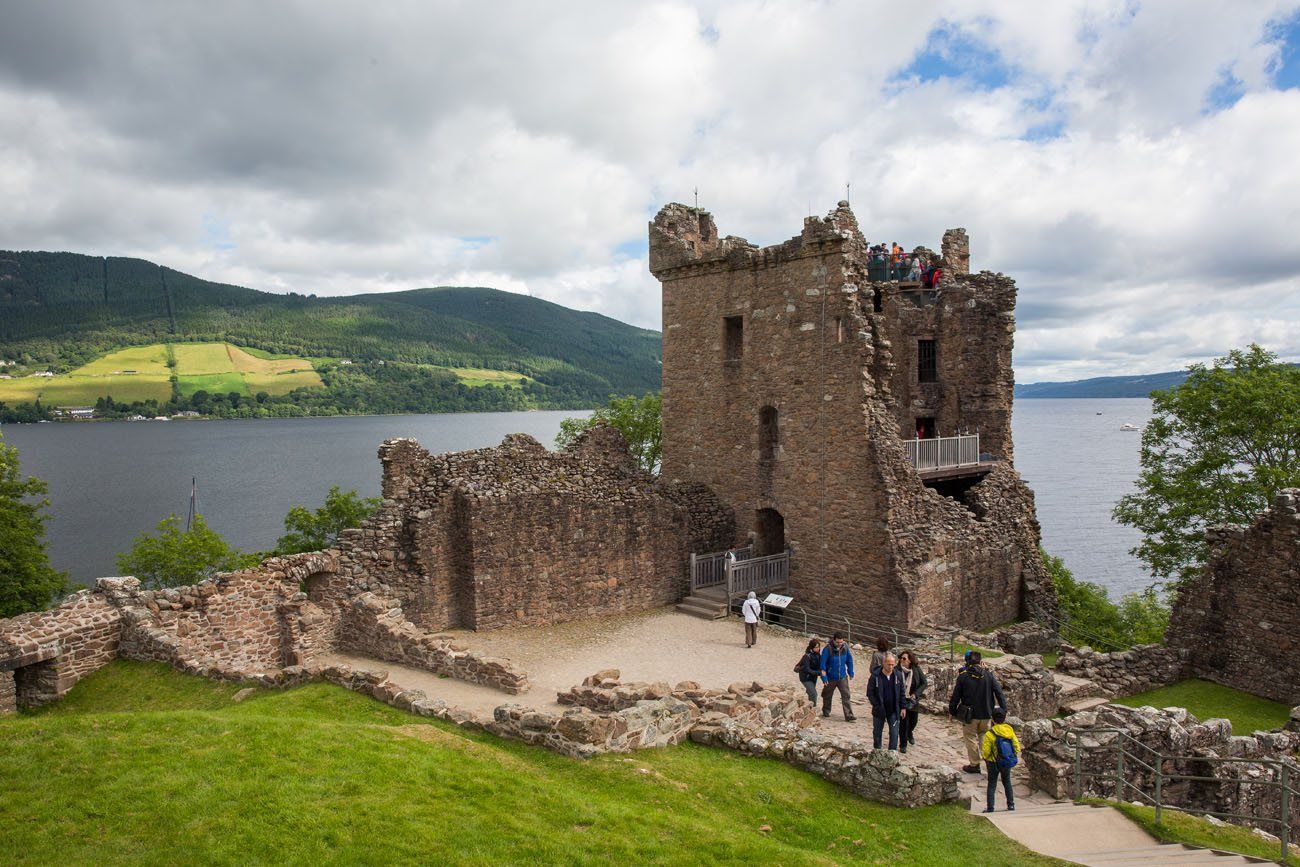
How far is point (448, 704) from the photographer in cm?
1456

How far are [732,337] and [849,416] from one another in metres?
5.21

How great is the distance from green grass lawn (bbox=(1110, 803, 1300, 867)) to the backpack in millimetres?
1473

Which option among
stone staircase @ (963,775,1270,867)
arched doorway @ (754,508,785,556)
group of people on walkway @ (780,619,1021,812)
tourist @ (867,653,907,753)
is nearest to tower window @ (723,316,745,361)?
arched doorway @ (754,508,785,556)

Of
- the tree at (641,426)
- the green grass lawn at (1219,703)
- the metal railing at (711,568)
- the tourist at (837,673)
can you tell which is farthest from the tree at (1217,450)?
the tree at (641,426)

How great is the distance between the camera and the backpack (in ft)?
35.5

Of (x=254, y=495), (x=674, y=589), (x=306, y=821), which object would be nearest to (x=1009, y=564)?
(x=674, y=589)

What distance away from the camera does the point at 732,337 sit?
26922 millimetres

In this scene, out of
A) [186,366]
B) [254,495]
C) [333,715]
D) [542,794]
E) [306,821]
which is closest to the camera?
[306,821]

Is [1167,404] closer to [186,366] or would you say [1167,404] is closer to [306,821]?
[306,821]

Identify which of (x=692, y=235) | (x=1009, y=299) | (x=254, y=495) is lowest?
(x=254, y=495)

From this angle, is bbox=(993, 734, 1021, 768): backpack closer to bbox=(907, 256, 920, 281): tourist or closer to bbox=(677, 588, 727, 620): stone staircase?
bbox=(677, 588, 727, 620): stone staircase

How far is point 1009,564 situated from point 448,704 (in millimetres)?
19160

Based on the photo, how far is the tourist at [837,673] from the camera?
15141mm

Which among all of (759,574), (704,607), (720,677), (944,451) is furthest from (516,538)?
(944,451)
